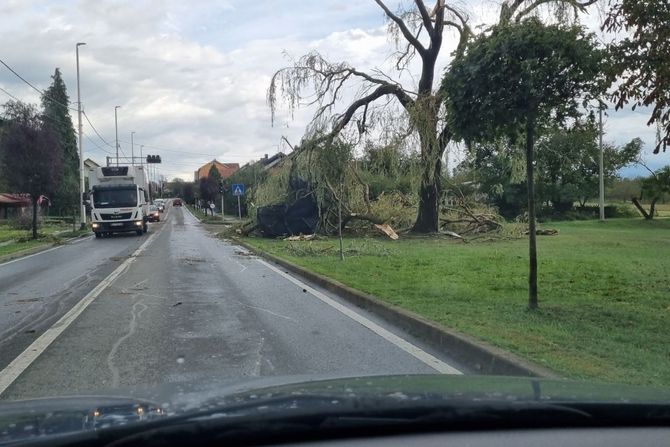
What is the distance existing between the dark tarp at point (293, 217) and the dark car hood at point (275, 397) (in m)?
25.1

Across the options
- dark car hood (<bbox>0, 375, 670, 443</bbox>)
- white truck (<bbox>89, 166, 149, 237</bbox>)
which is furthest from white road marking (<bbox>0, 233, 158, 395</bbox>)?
white truck (<bbox>89, 166, 149, 237</bbox>)

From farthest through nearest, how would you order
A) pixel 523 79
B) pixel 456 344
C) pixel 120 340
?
pixel 523 79
pixel 120 340
pixel 456 344

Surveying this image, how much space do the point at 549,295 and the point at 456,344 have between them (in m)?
3.74

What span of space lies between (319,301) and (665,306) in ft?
17.3

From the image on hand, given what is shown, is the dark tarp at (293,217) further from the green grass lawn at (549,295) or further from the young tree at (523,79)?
the young tree at (523,79)

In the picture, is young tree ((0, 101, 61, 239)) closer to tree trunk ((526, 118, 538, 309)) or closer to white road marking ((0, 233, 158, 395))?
white road marking ((0, 233, 158, 395))

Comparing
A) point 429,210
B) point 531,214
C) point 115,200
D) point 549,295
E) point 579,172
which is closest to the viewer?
point 531,214

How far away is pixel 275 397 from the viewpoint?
119 inches

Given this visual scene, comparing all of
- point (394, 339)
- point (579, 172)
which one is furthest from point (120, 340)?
point (579, 172)

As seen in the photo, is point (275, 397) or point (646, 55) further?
point (646, 55)

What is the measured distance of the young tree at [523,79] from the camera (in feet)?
26.8

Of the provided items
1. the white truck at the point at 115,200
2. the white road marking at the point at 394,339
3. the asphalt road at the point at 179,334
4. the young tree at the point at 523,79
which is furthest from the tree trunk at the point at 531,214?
the white truck at the point at 115,200

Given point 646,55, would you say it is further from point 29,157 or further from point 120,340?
point 29,157

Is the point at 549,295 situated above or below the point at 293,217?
below
